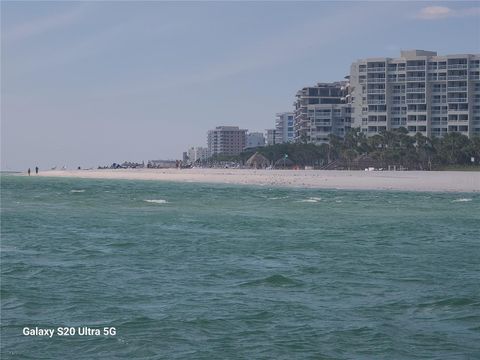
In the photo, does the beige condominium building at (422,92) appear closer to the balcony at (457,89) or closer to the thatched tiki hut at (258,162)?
the balcony at (457,89)

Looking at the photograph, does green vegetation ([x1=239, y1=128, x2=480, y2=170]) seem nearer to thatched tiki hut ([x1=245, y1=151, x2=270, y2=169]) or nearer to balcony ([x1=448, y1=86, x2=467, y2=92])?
thatched tiki hut ([x1=245, y1=151, x2=270, y2=169])

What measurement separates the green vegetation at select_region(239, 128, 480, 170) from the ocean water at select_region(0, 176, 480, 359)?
108 metres

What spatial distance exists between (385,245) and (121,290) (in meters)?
14.6

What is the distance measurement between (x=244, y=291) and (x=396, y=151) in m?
135

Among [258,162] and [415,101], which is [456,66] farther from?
[258,162]

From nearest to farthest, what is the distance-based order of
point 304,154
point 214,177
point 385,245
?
1. point 385,245
2. point 214,177
3. point 304,154

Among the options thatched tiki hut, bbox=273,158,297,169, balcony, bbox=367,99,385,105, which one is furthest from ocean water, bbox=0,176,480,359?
thatched tiki hut, bbox=273,158,297,169

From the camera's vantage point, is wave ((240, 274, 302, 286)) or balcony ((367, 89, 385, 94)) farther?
balcony ((367, 89, 385, 94))

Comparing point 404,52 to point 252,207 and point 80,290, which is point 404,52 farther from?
point 80,290

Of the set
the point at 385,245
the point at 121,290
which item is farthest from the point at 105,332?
the point at 385,245

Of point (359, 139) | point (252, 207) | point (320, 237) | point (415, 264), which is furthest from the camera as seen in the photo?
point (359, 139)

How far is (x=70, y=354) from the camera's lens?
15.5m

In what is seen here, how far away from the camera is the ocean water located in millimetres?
16281

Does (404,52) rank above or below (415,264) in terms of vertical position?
above
